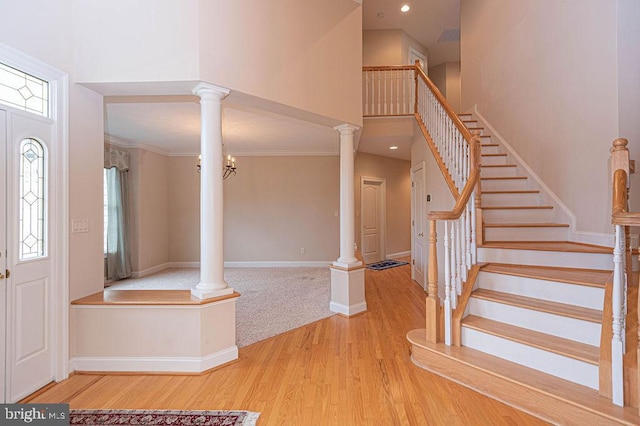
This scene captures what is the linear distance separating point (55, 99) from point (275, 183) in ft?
15.7

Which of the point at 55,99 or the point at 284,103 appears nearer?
the point at 55,99

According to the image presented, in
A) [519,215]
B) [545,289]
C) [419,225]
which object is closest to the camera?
[545,289]

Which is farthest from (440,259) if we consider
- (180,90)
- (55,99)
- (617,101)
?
(55,99)

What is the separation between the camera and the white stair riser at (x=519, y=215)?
3.60m

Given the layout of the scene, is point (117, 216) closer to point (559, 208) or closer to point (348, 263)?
point (348, 263)

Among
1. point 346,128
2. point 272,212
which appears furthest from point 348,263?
point 272,212

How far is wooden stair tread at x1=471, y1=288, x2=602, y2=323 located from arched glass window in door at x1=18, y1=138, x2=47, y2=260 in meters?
3.50

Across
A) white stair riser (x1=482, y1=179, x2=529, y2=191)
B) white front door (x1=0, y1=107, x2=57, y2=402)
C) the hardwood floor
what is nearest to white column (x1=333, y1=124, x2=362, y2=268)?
the hardwood floor

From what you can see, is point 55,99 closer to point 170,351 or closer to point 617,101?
point 170,351

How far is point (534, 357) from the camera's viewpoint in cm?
213

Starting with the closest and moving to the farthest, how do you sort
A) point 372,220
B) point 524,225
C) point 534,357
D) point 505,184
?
point 534,357 → point 524,225 → point 505,184 → point 372,220

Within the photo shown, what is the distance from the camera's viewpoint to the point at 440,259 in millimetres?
4250

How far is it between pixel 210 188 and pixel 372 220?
547 centimetres

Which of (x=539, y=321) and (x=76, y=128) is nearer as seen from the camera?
(x=539, y=321)
